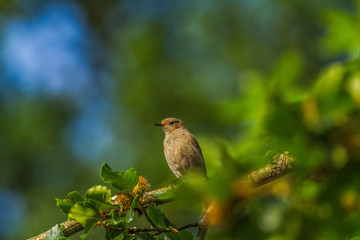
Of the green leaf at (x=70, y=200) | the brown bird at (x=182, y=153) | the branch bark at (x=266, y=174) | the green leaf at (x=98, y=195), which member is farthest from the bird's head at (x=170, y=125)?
the green leaf at (x=98, y=195)

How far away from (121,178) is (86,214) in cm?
30

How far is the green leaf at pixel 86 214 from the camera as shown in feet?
7.66

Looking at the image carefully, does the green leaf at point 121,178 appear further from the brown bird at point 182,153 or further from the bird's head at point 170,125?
the bird's head at point 170,125

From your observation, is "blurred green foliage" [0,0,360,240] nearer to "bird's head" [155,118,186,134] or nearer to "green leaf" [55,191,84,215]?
"bird's head" [155,118,186,134]

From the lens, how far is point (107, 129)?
18969mm

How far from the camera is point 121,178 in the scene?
7.37 ft

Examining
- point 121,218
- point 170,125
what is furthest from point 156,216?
point 170,125

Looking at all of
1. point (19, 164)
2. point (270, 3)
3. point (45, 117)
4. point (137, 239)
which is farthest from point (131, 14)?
point (137, 239)

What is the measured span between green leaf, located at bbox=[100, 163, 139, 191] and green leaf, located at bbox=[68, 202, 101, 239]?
7.7 inches

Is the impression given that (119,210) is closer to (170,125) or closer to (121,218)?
(121,218)

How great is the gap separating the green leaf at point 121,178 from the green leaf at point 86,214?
195 millimetres

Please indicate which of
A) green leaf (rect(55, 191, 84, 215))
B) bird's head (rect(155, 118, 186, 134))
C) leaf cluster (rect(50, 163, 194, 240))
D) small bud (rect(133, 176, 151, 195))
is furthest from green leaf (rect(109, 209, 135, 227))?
bird's head (rect(155, 118, 186, 134))

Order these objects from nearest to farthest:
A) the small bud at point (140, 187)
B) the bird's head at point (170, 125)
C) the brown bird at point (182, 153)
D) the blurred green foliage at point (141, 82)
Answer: the small bud at point (140, 187) < the brown bird at point (182, 153) < the bird's head at point (170, 125) < the blurred green foliage at point (141, 82)

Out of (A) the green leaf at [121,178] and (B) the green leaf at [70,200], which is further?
(B) the green leaf at [70,200]
